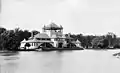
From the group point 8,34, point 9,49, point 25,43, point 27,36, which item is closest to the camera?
point 9,49

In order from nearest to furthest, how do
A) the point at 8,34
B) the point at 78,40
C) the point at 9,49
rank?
the point at 9,49, the point at 8,34, the point at 78,40

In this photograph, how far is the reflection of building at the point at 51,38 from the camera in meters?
10.5

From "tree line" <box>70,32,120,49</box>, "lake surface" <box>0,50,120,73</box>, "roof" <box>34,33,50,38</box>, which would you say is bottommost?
"lake surface" <box>0,50,120,73</box>

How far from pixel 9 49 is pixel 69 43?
15.4 ft

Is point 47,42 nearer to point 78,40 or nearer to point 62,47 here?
point 62,47

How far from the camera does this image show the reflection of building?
34.5 feet

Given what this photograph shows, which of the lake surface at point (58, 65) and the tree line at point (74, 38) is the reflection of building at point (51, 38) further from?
the lake surface at point (58, 65)

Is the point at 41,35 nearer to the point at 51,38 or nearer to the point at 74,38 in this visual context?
the point at 51,38

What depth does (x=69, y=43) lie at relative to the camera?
38.7 ft

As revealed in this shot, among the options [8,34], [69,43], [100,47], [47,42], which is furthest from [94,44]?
[8,34]

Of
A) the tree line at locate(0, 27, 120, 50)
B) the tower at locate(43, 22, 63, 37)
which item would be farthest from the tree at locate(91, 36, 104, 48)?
the tower at locate(43, 22, 63, 37)

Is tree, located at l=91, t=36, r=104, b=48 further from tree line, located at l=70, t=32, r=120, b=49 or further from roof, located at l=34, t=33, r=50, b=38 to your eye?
roof, located at l=34, t=33, r=50, b=38

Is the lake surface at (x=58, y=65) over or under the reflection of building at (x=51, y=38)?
under

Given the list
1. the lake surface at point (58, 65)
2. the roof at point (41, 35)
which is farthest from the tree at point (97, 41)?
the lake surface at point (58, 65)
